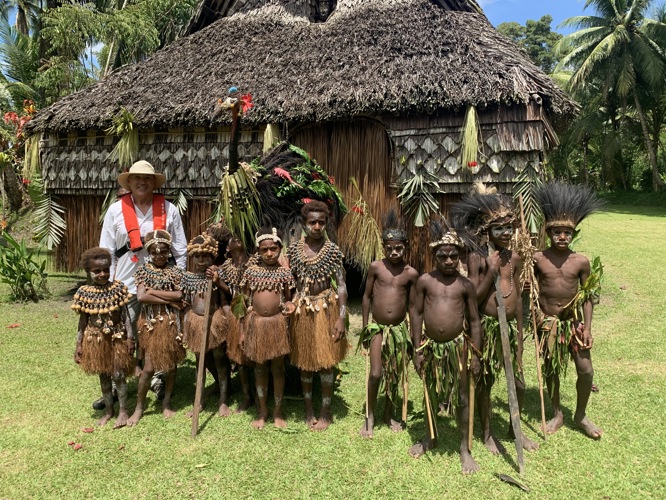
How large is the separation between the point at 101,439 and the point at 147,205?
202 cm

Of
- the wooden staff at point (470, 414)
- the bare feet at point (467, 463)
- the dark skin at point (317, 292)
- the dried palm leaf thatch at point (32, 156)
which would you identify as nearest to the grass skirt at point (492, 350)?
the wooden staff at point (470, 414)

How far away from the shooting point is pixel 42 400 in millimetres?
4320

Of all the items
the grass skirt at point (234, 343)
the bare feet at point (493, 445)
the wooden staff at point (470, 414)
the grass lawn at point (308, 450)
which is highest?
the grass skirt at point (234, 343)

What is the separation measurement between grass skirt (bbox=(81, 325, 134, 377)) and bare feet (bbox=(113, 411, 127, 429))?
0.35 m

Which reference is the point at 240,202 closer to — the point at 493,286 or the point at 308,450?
the point at 308,450

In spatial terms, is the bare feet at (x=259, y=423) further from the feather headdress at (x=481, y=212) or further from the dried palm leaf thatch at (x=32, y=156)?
the dried palm leaf thatch at (x=32, y=156)

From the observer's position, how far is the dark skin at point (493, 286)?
3.34 m

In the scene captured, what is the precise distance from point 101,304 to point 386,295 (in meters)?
2.26

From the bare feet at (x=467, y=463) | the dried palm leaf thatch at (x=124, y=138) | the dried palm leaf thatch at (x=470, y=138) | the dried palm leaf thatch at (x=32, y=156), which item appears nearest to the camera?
the bare feet at (x=467, y=463)

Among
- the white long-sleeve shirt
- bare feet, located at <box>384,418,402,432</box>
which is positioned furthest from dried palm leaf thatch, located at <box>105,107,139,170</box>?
bare feet, located at <box>384,418,402,432</box>

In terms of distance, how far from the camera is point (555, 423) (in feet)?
12.0

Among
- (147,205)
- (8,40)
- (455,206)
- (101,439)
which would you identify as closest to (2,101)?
(8,40)

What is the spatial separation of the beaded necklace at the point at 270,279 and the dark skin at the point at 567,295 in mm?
2023

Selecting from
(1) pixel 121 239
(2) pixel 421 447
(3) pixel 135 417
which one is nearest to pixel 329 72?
(1) pixel 121 239
